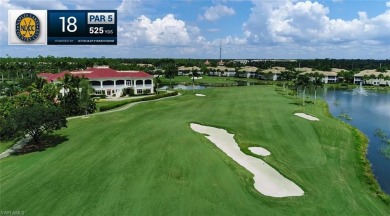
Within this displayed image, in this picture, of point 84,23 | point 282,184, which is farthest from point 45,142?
point 282,184

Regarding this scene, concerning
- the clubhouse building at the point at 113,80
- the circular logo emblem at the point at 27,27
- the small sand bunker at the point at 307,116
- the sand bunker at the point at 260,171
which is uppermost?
the circular logo emblem at the point at 27,27
